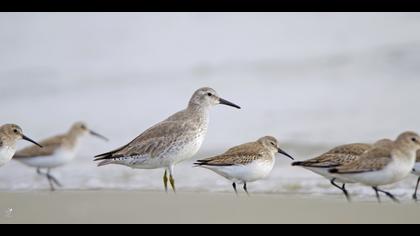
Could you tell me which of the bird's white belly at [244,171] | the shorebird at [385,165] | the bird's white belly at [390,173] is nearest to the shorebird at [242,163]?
the bird's white belly at [244,171]

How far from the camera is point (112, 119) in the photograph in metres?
11.5

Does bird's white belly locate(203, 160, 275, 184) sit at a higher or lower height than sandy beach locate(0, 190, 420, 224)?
higher

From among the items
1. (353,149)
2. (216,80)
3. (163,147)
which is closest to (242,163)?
(163,147)

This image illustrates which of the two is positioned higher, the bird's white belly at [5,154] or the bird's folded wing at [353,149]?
the bird's white belly at [5,154]

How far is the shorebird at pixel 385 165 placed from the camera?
6.03 m

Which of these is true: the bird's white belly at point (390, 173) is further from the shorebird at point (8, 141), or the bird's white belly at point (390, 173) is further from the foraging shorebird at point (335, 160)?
the shorebird at point (8, 141)

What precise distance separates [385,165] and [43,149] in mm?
4176

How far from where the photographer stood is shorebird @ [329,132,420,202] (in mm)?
6031

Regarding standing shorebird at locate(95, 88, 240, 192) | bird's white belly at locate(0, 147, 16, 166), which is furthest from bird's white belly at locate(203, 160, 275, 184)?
bird's white belly at locate(0, 147, 16, 166)

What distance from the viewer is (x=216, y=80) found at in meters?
13.1

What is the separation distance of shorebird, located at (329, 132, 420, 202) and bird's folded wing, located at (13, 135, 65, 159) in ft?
12.2

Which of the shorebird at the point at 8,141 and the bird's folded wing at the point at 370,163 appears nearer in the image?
the bird's folded wing at the point at 370,163

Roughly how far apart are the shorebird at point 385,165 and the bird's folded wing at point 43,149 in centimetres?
372

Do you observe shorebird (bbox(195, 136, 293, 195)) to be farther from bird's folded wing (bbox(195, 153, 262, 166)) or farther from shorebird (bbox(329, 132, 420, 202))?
shorebird (bbox(329, 132, 420, 202))
